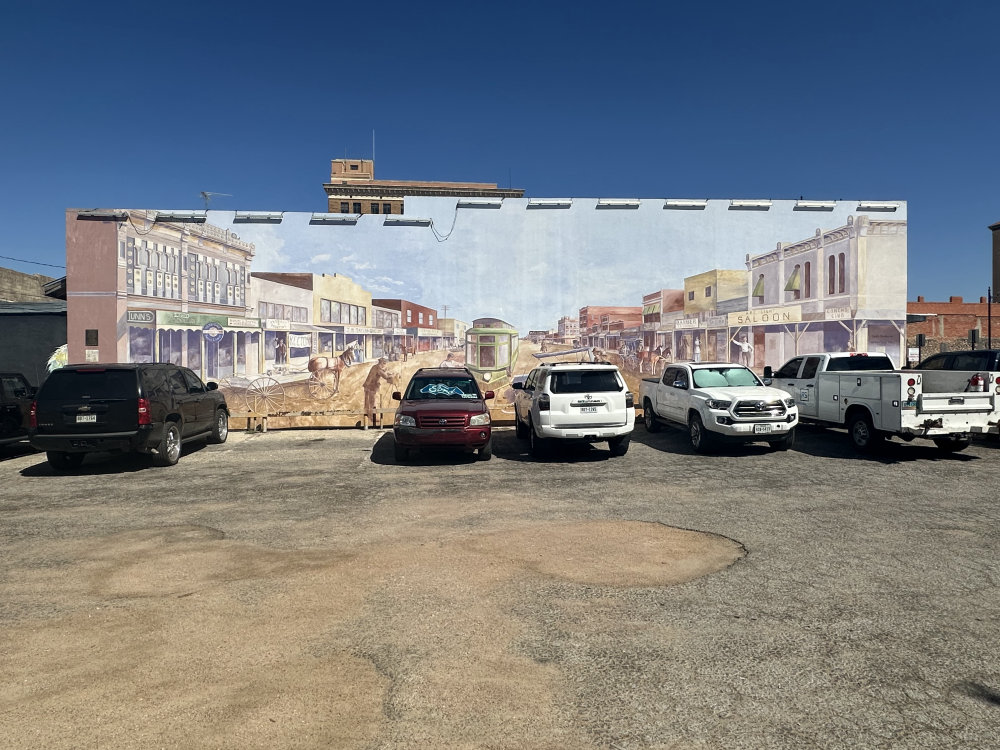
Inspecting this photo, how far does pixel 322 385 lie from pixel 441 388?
7.45 m

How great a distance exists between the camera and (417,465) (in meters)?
11.7

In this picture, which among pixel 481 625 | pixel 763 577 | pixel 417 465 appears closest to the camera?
pixel 481 625

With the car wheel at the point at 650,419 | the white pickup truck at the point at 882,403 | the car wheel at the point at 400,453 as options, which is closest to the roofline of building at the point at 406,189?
the car wheel at the point at 650,419

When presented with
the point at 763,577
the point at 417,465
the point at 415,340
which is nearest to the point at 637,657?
the point at 763,577

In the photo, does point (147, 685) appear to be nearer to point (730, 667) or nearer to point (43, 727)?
point (43, 727)

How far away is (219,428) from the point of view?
594 inches

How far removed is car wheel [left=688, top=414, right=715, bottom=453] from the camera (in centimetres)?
1257

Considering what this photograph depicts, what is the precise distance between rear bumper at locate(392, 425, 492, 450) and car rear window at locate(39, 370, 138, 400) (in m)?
4.79

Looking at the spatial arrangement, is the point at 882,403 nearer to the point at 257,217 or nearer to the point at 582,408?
the point at 582,408

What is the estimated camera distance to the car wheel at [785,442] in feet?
40.4

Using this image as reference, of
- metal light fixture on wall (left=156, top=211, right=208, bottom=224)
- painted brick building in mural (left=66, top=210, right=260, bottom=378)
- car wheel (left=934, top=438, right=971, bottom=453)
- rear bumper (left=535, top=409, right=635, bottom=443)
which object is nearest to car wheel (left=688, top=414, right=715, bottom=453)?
rear bumper (left=535, top=409, right=635, bottom=443)

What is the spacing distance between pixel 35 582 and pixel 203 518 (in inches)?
93.3

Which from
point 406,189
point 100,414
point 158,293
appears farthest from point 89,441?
point 406,189

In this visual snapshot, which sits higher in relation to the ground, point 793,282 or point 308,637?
point 793,282
